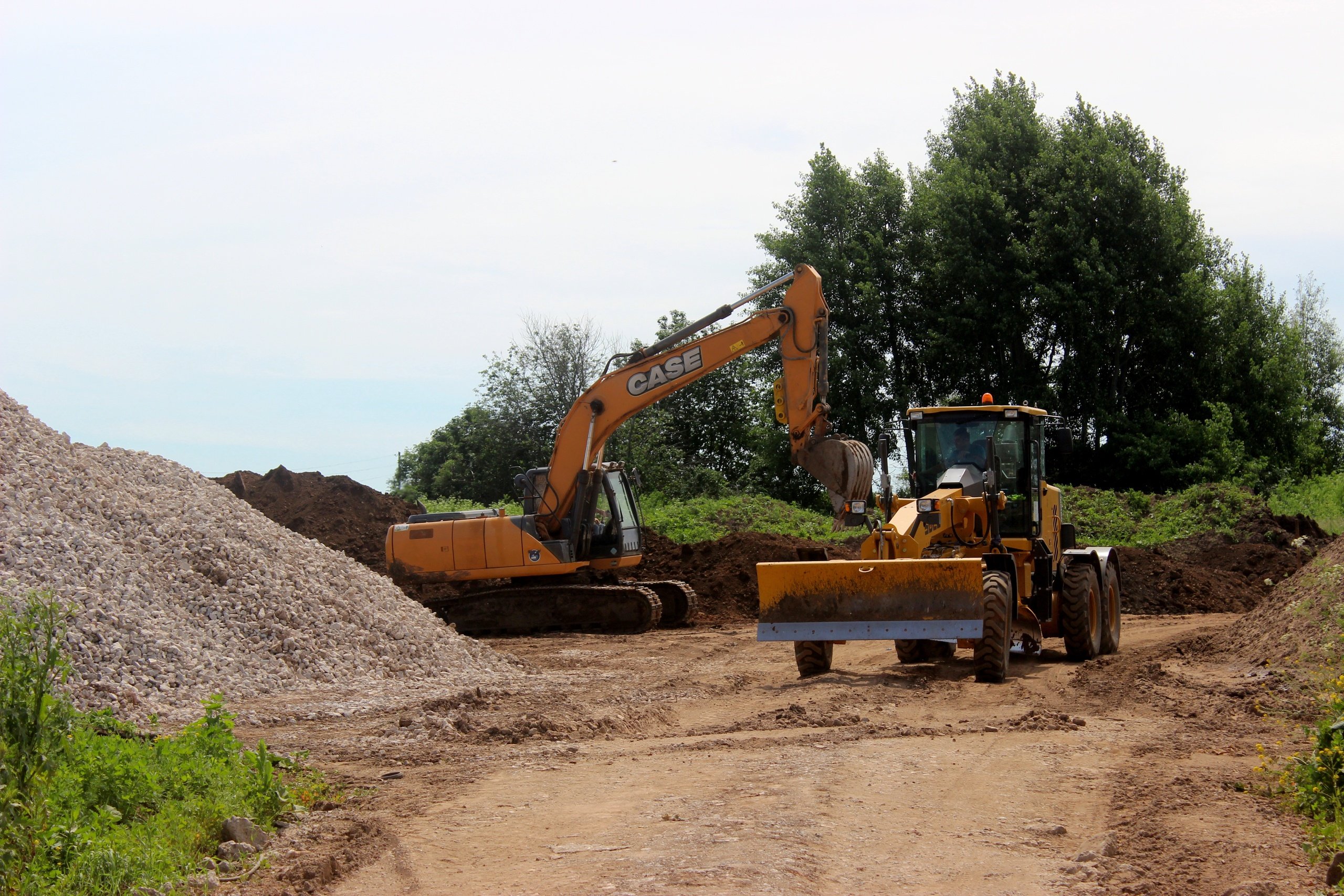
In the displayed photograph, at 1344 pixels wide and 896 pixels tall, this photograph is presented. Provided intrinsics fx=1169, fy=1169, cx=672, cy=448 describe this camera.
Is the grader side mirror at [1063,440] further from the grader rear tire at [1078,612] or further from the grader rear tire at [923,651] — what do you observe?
the grader rear tire at [923,651]

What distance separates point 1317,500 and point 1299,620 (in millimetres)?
18231

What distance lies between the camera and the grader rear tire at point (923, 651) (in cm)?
1231

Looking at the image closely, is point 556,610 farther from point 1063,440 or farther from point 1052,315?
point 1052,315

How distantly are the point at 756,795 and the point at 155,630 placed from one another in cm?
655

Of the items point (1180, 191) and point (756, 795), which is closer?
point (756, 795)

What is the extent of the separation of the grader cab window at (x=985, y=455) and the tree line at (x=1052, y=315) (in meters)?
17.3

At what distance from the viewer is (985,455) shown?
11.9 metres

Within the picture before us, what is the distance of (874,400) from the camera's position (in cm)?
3400

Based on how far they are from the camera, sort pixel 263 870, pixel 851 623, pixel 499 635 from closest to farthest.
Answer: pixel 263 870
pixel 851 623
pixel 499 635

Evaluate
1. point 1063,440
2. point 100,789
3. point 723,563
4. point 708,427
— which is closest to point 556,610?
point 723,563

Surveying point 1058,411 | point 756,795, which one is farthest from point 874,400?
point 756,795

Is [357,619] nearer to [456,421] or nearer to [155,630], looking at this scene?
[155,630]

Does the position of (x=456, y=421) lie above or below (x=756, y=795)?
above

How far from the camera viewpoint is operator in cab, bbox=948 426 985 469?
1198cm
